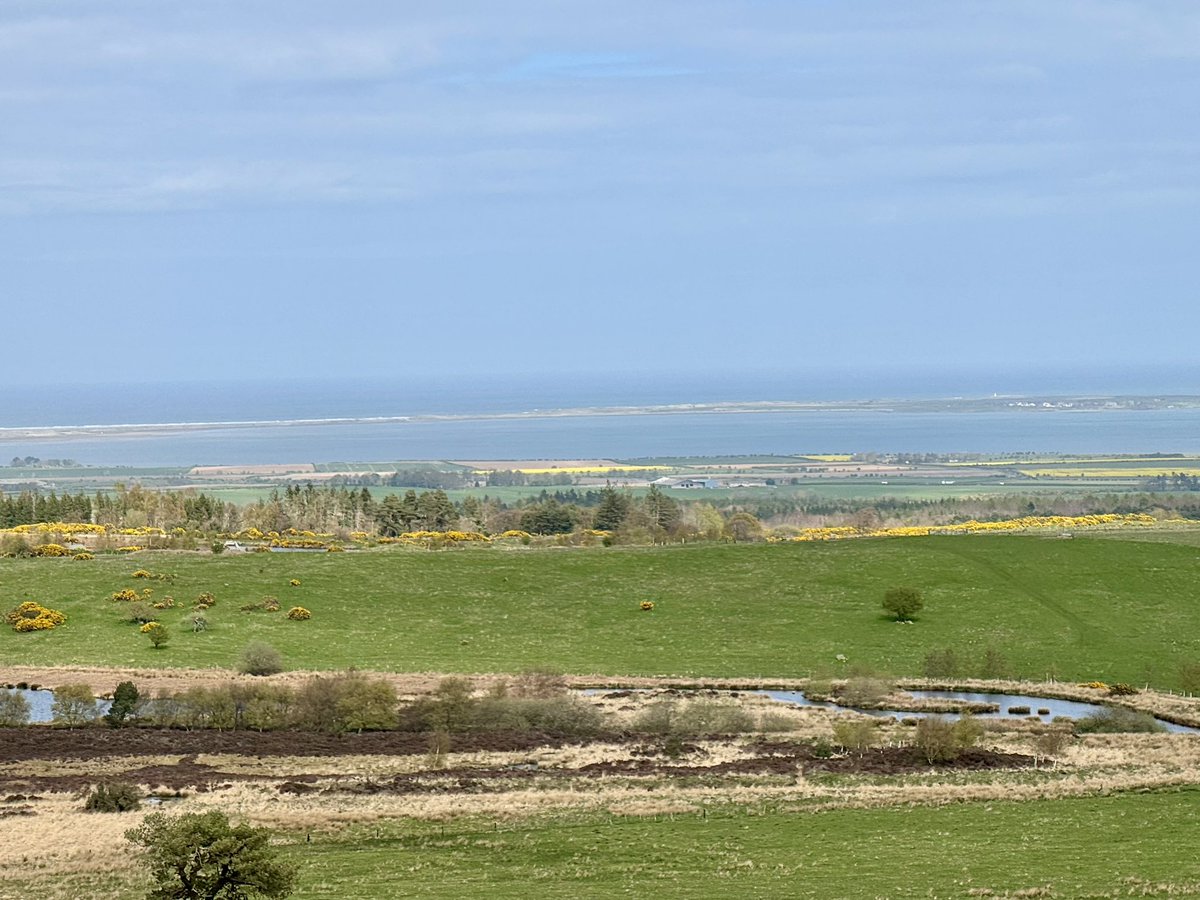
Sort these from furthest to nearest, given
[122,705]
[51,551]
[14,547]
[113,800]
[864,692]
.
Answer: [14,547]
[51,551]
[864,692]
[122,705]
[113,800]

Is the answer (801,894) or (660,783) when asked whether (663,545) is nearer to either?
(660,783)

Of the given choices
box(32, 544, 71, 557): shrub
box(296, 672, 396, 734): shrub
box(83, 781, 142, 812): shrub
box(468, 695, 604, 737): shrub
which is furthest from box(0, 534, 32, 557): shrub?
box(83, 781, 142, 812): shrub

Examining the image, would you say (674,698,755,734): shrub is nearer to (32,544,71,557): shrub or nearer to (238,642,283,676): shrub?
(238,642,283,676): shrub

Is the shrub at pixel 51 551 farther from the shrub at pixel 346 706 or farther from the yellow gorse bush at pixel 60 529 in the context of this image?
the shrub at pixel 346 706

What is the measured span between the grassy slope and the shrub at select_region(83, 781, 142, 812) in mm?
7502

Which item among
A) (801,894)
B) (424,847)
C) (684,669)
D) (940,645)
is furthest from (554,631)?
(801,894)

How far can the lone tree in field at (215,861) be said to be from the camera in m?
27.7

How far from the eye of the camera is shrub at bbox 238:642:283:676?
62.1 m

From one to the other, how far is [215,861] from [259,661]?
116 feet

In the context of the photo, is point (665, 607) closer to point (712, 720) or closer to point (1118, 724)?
point (712, 720)

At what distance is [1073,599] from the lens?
74812 mm

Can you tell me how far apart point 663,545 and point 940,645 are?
90.0ft

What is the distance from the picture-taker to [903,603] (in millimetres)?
71875

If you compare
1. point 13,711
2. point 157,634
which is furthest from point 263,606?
point 13,711
